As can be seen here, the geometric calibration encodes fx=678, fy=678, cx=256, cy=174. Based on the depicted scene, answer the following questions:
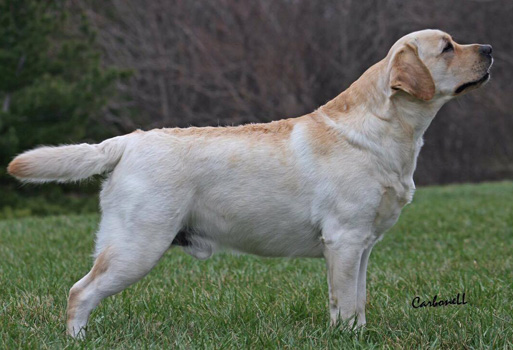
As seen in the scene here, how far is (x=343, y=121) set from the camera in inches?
144

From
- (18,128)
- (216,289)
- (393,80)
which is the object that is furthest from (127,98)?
(393,80)

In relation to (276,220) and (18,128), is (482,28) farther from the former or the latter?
(276,220)

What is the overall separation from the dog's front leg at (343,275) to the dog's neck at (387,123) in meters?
0.48

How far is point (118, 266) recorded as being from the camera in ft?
11.1

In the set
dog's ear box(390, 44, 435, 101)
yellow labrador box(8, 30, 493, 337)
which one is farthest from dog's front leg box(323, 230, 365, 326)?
dog's ear box(390, 44, 435, 101)

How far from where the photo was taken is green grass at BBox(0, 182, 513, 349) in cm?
331

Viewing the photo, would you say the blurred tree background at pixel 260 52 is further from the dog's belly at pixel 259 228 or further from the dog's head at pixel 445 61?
the dog's head at pixel 445 61

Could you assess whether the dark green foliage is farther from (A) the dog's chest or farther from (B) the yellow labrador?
(A) the dog's chest

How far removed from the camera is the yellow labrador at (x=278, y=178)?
11.2 ft

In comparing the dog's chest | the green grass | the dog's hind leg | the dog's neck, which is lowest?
the green grass

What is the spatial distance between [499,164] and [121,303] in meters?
18.3

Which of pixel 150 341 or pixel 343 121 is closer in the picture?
pixel 150 341

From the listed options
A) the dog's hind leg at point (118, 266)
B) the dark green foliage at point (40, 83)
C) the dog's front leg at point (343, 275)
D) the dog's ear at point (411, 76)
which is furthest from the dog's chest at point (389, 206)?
the dark green foliage at point (40, 83)

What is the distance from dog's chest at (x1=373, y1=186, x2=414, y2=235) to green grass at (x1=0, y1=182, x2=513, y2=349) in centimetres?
53
